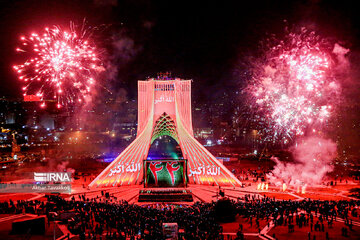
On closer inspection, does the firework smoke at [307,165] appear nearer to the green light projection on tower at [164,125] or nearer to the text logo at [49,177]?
the green light projection on tower at [164,125]

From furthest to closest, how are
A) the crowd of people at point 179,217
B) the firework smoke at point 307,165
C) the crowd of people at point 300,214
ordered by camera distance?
1. the firework smoke at point 307,165
2. the crowd of people at point 300,214
3. the crowd of people at point 179,217

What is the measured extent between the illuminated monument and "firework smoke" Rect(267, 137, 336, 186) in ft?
27.9

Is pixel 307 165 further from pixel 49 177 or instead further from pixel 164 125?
pixel 49 177

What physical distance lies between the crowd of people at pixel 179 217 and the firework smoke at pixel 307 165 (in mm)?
11217

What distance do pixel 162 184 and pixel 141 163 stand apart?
11.7 feet

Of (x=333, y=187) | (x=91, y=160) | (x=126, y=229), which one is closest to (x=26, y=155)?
(x=91, y=160)

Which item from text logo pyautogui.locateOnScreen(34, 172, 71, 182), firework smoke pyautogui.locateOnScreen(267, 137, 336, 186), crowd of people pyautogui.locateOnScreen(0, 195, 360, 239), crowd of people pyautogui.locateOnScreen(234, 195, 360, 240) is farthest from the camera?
firework smoke pyautogui.locateOnScreen(267, 137, 336, 186)

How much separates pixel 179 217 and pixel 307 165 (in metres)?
32.4

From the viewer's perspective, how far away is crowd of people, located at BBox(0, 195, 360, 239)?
1521cm

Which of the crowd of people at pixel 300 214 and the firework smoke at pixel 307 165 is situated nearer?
the crowd of people at pixel 300 214

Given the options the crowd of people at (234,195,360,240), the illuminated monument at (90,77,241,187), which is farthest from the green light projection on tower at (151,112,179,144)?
the crowd of people at (234,195,360,240)

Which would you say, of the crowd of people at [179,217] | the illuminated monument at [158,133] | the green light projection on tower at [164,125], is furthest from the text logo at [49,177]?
the green light projection on tower at [164,125]

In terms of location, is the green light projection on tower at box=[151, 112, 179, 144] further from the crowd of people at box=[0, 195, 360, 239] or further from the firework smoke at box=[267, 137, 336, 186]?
the crowd of people at box=[0, 195, 360, 239]

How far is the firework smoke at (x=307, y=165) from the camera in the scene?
3200 centimetres
